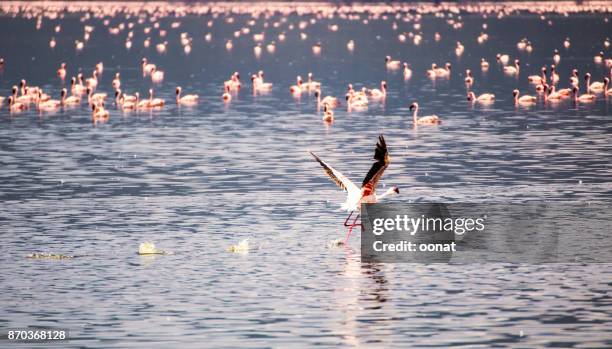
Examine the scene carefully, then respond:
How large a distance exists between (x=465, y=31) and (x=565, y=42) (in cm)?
2593

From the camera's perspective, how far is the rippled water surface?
23.4m

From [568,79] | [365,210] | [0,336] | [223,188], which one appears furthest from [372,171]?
[568,79]

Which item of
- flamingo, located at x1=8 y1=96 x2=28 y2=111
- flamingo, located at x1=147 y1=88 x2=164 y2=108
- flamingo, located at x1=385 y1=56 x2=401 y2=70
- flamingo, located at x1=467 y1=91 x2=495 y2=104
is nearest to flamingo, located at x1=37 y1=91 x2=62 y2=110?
flamingo, located at x1=8 y1=96 x2=28 y2=111

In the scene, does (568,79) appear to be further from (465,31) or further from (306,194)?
(465,31)

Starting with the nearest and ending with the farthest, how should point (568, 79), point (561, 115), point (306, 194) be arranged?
1. point (306, 194)
2. point (561, 115)
3. point (568, 79)

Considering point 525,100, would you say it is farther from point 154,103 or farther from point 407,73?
point 407,73

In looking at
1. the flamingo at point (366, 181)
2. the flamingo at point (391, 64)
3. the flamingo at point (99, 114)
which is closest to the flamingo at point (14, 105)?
the flamingo at point (99, 114)

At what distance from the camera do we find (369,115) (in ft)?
207

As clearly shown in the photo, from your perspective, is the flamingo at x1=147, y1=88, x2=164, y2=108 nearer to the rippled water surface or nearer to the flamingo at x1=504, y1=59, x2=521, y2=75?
the rippled water surface
